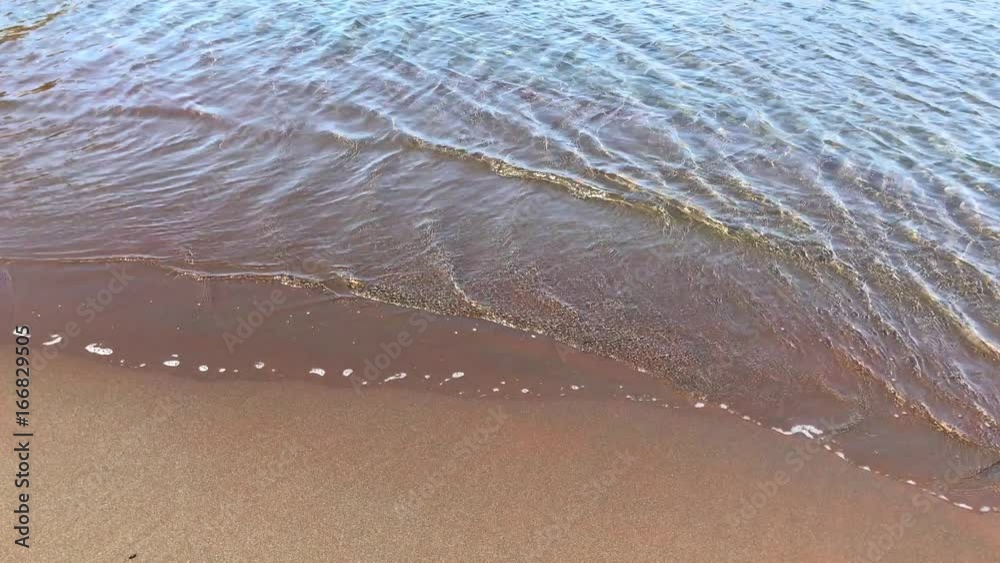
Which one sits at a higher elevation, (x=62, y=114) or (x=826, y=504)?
(x=62, y=114)

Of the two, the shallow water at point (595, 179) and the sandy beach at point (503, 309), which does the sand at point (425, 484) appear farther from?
the shallow water at point (595, 179)

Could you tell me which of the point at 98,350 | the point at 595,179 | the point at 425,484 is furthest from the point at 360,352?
the point at 595,179

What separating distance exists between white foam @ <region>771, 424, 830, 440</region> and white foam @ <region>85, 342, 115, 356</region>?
5.76m

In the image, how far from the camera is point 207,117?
33.0 feet

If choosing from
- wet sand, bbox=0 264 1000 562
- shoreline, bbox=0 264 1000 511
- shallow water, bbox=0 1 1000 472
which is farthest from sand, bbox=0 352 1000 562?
shallow water, bbox=0 1 1000 472

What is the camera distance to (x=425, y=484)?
15.6 ft

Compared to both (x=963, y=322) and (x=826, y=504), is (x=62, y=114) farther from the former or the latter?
(x=963, y=322)

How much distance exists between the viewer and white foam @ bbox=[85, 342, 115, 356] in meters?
5.76

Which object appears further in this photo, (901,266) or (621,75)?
(621,75)

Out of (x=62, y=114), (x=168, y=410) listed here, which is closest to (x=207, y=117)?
(x=62, y=114)

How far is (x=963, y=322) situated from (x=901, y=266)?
3.05 feet

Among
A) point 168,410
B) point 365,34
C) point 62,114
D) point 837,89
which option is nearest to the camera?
point 168,410

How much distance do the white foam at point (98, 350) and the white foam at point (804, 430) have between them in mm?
5758

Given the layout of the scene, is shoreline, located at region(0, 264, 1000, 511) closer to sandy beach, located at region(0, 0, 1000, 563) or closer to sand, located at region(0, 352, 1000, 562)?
sandy beach, located at region(0, 0, 1000, 563)
